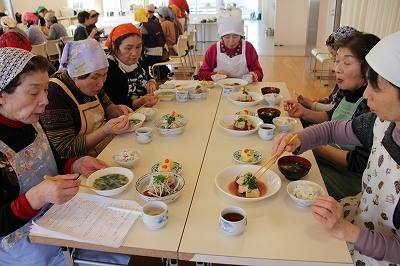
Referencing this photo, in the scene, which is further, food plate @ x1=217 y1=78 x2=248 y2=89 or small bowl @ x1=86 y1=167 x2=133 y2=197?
food plate @ x1=217 y1=78 x2=248 y2=89

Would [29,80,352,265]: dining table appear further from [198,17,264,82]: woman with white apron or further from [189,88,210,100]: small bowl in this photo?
[198,17,264,82]: woman with white apron

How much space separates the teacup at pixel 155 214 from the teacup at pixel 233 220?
0.20 metres

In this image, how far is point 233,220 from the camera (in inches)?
43.6

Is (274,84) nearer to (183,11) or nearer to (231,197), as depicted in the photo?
(231,197)

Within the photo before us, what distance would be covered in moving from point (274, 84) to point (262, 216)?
1.93 m

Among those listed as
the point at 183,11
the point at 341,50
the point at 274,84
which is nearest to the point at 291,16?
the point at 183,11

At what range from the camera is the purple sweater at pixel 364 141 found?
1.05m

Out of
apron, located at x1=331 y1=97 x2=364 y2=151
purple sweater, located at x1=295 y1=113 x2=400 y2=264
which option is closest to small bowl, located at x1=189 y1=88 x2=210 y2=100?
apron, located at x1=331 y1=97 x2=364 y2=151

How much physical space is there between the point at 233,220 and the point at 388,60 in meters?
0.74

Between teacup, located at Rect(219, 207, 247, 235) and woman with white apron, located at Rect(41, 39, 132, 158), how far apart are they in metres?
0.93

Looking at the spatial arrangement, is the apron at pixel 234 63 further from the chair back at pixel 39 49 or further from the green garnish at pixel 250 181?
the chair back at pixel 39 49

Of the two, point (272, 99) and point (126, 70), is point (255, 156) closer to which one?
point (272, 99)

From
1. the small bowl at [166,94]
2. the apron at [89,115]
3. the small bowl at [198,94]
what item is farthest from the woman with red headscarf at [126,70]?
the apron at [89,115]

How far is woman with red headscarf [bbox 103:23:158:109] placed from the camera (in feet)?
7.99
